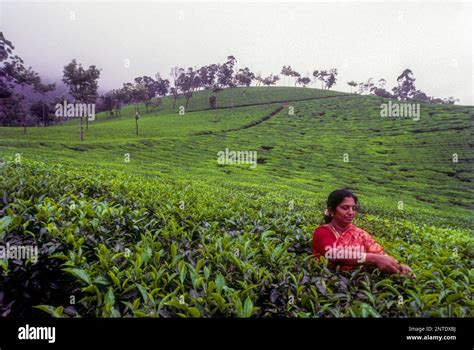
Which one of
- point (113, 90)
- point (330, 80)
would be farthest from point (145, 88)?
point (330, 80)

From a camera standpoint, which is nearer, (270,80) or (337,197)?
(337,197)

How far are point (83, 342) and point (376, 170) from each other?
68.8 ft

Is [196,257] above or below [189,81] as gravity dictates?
below

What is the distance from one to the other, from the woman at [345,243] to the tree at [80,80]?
119 feet

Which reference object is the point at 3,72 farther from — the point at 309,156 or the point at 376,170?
the point at 376,170

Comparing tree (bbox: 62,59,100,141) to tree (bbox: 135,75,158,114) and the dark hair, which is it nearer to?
tree (bbox: 135,75,158,114)

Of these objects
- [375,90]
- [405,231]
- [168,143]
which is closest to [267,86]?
[375,90]

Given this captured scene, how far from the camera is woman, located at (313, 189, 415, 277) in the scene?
3.48 meters

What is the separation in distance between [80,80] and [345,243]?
128ft

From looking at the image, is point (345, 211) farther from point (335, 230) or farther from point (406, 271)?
point (406, 271)

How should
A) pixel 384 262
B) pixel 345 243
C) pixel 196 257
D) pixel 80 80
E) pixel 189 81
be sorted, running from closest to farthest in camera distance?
pixel 384 262
pixel 196 257
pixel 345 243
pixel 80 80
pixel 189 81

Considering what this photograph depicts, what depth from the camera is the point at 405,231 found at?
6.02 m

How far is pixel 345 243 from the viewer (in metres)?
3.75

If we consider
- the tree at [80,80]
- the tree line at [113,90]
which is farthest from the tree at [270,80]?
the tree at [80,80]
